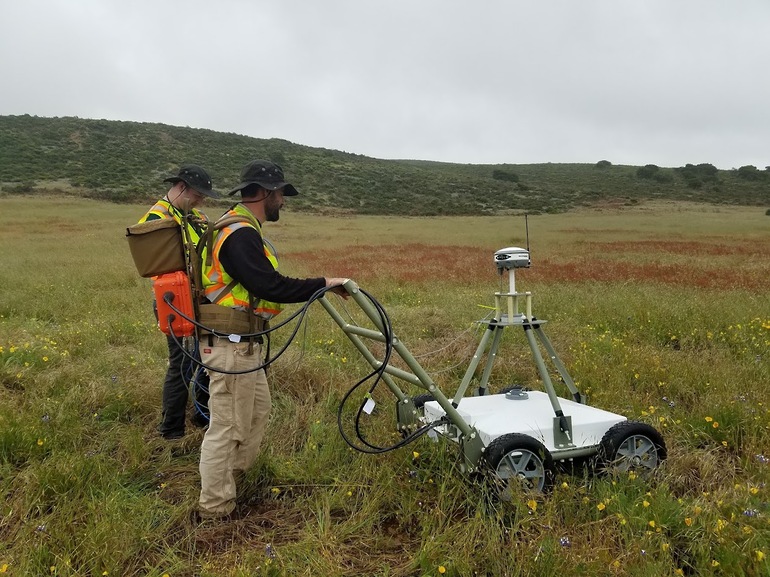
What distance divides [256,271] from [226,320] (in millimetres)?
466

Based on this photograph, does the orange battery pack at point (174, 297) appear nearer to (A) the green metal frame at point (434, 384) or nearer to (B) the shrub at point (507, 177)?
(A) the green metal frame at point (434, 384)

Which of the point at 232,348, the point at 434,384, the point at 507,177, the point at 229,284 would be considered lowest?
the point at 434,384

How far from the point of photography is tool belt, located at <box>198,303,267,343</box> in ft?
12.1

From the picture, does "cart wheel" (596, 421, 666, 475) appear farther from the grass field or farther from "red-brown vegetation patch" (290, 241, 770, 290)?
"red-brown vegetation patch" (290, 241, 770, 290)

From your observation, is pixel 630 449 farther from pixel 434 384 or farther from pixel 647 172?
pixel 647 172

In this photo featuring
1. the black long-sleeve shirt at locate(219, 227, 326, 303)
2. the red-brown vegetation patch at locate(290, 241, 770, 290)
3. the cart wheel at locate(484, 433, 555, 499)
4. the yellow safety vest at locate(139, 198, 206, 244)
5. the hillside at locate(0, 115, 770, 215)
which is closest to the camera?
the black long-sleeve shirt at locate(219, 227, 326, 303)

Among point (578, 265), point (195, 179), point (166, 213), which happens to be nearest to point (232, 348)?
point (166, 213)

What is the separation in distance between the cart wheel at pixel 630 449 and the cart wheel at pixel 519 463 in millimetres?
399

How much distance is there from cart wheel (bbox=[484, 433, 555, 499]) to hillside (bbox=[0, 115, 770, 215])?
45.0m

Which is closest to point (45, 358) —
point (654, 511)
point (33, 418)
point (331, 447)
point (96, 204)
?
point (33, 418)

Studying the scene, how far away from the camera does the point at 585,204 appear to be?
5366 cm

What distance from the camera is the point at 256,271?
3439 mm

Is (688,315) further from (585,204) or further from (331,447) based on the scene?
(585,204)

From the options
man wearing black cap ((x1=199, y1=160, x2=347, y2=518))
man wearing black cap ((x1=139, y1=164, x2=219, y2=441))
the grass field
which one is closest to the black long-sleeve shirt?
man wearing black cap ((x1=199, y1=160, x2=347, y2=518))
